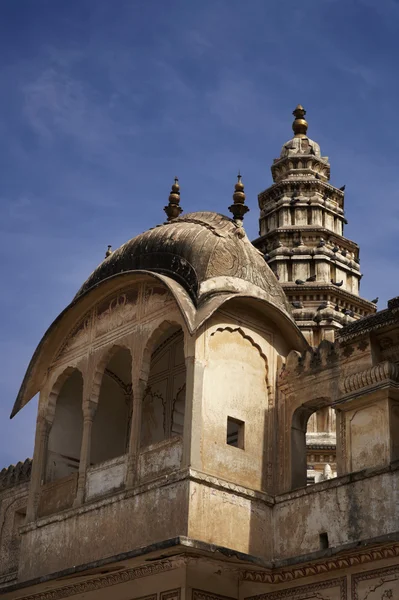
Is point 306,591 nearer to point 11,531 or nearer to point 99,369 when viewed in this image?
point 99,369

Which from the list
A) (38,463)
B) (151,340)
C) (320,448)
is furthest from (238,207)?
(320,448)

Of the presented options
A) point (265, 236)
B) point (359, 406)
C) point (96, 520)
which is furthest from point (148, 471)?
point (265, 236)

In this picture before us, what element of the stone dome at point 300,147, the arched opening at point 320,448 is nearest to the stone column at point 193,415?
the arched opening at point 320,448

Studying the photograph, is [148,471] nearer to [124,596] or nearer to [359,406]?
[124,596]

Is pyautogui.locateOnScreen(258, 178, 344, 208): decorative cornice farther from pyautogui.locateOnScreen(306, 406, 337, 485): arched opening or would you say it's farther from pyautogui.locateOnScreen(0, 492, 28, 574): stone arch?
pyautogui.locateOnScreen(0, 492, 28, 574): stone arch

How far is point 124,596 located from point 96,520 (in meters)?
1.22

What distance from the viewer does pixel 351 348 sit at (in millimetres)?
14852

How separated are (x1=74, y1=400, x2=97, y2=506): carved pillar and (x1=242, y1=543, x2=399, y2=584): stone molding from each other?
10.1 feet

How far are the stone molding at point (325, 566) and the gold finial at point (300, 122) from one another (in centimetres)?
1959

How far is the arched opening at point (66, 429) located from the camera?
1770 centimetres

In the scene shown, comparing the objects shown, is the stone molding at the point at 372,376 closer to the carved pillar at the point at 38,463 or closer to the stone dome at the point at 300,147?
the carved pillar at the point at 38,463

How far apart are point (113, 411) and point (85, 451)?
2.54 m

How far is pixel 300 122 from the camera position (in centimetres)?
3172

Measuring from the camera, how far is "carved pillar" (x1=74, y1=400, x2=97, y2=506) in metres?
16.2
